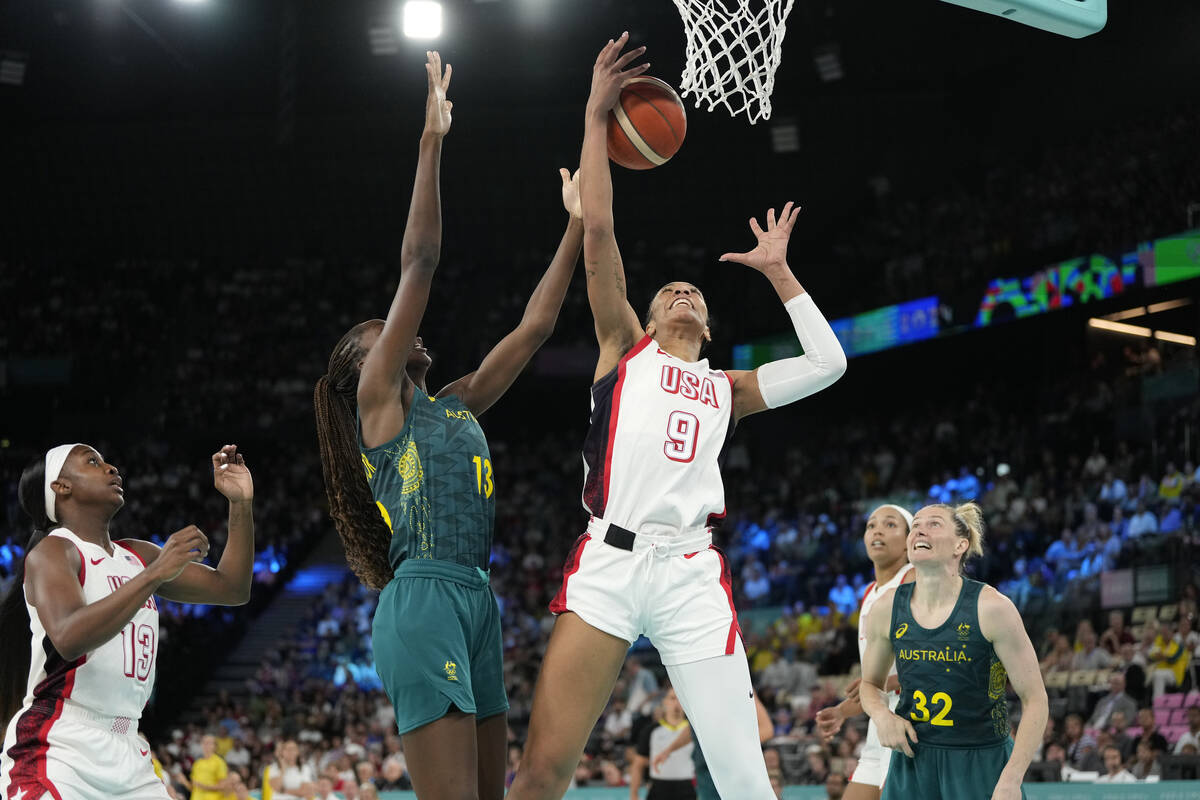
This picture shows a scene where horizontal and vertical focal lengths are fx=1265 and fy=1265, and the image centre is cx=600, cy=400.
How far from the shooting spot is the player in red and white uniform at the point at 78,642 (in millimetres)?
3898

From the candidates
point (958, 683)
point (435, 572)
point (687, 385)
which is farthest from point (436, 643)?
point (958, 683)

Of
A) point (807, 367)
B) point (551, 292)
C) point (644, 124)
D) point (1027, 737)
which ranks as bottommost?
point (1027, 737)

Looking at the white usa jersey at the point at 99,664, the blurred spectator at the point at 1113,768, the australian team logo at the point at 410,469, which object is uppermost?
the australian team logo at the point at 410,469

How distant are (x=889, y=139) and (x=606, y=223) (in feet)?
76.7

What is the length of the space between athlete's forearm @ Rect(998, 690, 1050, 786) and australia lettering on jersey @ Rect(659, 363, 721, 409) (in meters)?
1.67

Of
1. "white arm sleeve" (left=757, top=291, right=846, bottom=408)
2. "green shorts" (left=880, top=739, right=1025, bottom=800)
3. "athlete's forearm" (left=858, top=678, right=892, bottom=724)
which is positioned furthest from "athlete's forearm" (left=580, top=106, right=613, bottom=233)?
"green shorts" (left=880, top=739, right=1025, bottom=800)

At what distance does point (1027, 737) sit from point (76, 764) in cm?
329

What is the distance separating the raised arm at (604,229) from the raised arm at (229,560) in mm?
1375

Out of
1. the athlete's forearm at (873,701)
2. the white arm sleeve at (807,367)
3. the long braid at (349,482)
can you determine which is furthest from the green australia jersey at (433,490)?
the athlete's forearm at (873,701)

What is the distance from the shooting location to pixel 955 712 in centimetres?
502

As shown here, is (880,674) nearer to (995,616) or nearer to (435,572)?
(995,616)

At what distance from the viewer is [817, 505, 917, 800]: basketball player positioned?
610 centimetres

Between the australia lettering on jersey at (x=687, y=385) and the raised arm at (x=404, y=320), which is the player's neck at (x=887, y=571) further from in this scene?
the raised arm at (x=404, y=320)

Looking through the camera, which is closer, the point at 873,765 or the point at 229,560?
the point at 229,560
